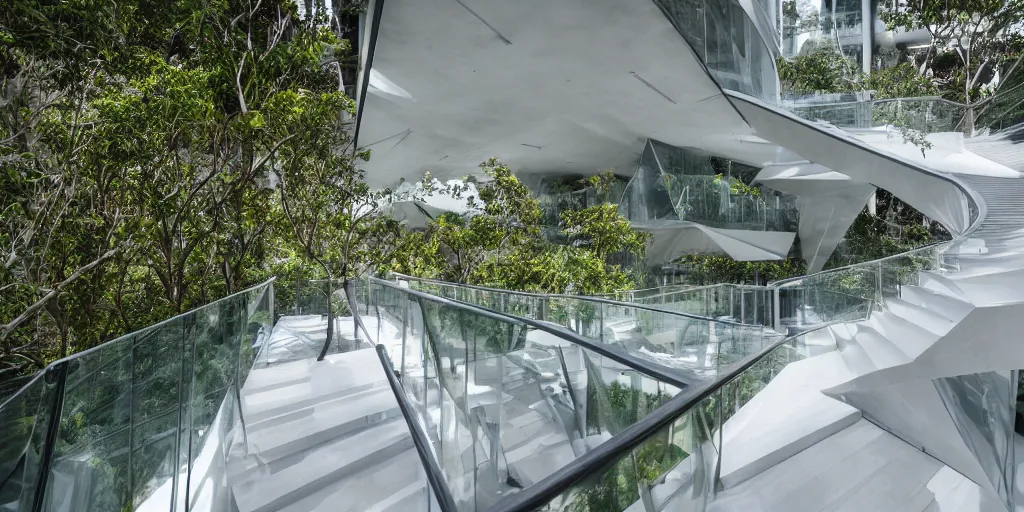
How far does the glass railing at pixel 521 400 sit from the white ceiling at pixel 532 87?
8.43 m

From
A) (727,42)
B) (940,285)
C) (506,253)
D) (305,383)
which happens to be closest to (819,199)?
(727,42)

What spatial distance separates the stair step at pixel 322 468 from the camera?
3.78m

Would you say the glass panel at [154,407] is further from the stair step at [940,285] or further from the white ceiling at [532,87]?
the white ceiling at [532,87]

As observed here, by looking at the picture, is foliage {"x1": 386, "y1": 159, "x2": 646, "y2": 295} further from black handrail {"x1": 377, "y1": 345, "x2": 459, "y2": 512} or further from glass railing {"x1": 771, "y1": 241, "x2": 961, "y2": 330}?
black handrail {"x1": 377, "y1": 345, "x2": 459, "y2": 512}

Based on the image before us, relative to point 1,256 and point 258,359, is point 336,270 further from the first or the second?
point 1,256

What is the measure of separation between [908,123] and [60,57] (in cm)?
1640

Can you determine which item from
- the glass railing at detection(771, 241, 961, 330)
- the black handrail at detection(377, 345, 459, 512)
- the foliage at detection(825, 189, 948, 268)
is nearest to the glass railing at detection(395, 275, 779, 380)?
the black handrail at detection(377, 345, 459, 512)

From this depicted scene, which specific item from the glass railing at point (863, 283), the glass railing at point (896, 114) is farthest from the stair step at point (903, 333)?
the glass railing at point (896, 114)

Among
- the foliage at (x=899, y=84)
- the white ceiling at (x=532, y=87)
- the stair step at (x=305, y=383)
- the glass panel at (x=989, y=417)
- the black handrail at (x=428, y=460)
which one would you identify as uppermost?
the foliage at (x=899, y=84)

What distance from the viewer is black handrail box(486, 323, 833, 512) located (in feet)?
3.42

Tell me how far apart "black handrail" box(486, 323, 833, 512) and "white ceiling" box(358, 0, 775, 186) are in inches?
378

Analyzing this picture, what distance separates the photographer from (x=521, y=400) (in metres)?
2.62

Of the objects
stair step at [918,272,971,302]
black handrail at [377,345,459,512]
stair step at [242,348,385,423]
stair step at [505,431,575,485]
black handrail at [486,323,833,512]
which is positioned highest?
black handrail at [486,323,833,512]

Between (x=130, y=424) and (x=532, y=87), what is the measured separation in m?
13.0
